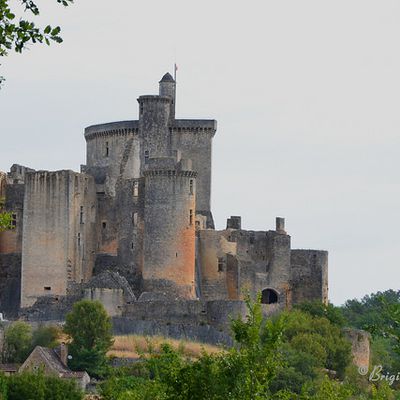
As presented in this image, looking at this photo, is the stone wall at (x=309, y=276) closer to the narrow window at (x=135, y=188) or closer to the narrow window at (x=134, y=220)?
the narrow window at (x=134, y=220)

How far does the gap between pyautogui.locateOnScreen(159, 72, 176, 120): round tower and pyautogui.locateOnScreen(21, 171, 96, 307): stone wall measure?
5.90 metres

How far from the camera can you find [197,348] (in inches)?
2414

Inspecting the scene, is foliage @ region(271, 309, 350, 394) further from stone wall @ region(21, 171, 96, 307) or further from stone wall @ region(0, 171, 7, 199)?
stone wall @ region(0, 171, 7, 199)

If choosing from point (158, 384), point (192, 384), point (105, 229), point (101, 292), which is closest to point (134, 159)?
point (105, 229)

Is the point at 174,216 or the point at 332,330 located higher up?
the point at 174,216

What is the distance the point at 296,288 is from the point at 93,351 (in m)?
14.4

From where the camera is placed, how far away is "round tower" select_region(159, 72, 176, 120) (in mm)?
71875

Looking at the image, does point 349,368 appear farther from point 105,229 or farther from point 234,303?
point 105,229

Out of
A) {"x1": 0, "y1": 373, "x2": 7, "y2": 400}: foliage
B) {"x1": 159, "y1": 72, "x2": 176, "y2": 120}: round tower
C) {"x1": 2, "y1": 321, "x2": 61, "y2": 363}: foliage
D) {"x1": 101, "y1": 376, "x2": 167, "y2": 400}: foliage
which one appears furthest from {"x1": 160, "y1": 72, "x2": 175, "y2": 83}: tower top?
{"x1": 101, "y1": 376, "x2": 167, "y2": 400}: foliage

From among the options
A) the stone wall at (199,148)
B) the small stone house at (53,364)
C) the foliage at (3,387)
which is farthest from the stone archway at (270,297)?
the foliage at (3,387)

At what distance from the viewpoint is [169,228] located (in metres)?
66.3

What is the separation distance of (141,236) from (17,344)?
26.7 feet

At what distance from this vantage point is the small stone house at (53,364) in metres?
57.1

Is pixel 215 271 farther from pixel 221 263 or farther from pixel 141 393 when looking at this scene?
pixel 141 393
